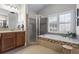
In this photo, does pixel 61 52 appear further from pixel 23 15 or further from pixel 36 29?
pixel 23 15

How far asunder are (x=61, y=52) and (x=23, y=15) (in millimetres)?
1205

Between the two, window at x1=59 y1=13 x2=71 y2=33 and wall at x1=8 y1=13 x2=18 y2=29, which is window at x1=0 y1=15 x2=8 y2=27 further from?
window at x1=59 y1=13 x2=71 y2=33

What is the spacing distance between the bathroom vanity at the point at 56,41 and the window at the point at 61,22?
6.0 inches

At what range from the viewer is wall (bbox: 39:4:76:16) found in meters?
2.08

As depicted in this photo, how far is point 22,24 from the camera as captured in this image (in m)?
2.25

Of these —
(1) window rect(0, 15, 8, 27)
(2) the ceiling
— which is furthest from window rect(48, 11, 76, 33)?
(1) window rect(0, 15, 8, 27)

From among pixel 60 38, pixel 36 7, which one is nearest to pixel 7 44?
pixel 36 7

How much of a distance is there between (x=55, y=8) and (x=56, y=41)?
0.75 m

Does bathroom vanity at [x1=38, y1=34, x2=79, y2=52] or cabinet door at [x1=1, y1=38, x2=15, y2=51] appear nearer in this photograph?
bathroom vanity at [x1=38, y1=34, x2=79, y2=52]

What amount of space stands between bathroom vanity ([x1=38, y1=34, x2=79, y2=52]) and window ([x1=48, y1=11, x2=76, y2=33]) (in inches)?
6.0

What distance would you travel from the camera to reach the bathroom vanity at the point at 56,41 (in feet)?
6.70

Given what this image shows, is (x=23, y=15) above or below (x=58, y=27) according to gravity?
above

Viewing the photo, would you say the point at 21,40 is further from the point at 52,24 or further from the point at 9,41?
the point at 52,24
